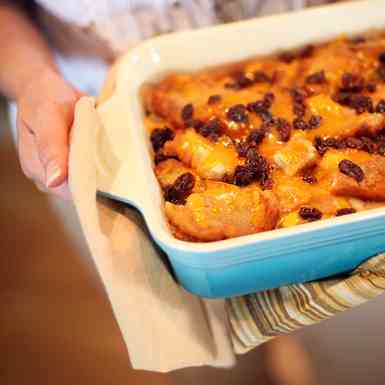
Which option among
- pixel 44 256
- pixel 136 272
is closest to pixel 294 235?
pixel 136 272

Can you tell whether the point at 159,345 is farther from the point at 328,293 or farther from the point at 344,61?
the point at 344,61

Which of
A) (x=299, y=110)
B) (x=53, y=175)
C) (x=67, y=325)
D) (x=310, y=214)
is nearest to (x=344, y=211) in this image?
(x=310, y=214)

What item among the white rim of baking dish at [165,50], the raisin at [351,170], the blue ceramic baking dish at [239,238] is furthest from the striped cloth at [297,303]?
the white rim of baking dish at [165,50]

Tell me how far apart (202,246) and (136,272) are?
16 cm

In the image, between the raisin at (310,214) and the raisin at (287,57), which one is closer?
the raisin at (310,214)

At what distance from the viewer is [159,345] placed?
0.95 meters

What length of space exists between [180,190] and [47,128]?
272mm

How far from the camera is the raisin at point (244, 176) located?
977 mm

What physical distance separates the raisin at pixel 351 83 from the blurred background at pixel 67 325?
45cm

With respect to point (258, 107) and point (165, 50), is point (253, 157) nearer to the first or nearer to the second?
point (258, 107)

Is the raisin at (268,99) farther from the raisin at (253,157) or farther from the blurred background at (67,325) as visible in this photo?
the blurred background at (67,325)

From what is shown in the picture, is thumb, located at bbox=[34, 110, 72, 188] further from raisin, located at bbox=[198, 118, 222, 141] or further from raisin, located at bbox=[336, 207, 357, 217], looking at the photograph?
raisin, located at bbox=[336, 207, 357, 217]

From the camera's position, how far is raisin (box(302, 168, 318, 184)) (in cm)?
100

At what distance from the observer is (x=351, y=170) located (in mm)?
954
